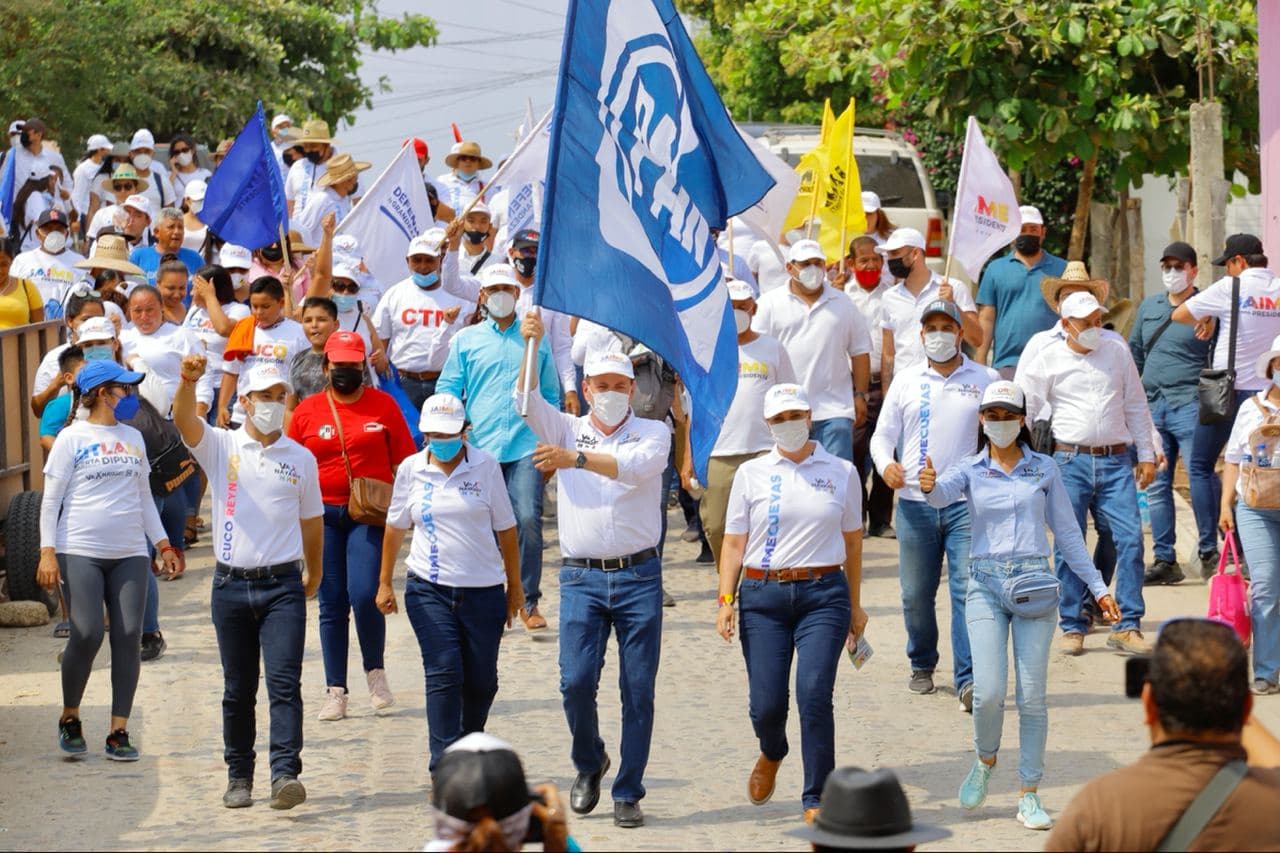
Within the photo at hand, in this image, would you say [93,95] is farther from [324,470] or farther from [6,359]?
[324,470]

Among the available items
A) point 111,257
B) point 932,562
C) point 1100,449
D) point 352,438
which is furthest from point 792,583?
point 111,257

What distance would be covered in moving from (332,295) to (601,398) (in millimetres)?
5309

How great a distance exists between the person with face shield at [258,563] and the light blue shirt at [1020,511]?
114 inches

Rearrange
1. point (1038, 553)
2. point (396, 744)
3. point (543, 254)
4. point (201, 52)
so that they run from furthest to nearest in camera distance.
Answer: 1. point (201, 52)
2. point (396, 744)
3. point (1038, 553)
4. point (543, 254)

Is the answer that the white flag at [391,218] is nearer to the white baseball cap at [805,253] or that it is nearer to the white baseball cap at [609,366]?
the white baseball cap at [805,253]

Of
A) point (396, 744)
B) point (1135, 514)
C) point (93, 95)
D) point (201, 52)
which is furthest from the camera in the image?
point (201, 52)

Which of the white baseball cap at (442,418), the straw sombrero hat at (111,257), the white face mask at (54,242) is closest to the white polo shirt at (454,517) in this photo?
the white baseball cap at (442,418)

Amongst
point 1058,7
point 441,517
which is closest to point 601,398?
point 441,517

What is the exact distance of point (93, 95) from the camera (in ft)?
88.9

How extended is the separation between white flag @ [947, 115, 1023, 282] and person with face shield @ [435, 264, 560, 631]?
3063 millimetres

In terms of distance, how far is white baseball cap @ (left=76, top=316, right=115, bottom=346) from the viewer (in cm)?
1223

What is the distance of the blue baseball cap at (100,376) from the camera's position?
10422mm

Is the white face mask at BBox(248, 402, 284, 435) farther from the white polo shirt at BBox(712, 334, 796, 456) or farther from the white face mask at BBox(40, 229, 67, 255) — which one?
the white face mask at BBox(40, 229, 67, 255)

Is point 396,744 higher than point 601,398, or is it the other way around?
point 601,398
